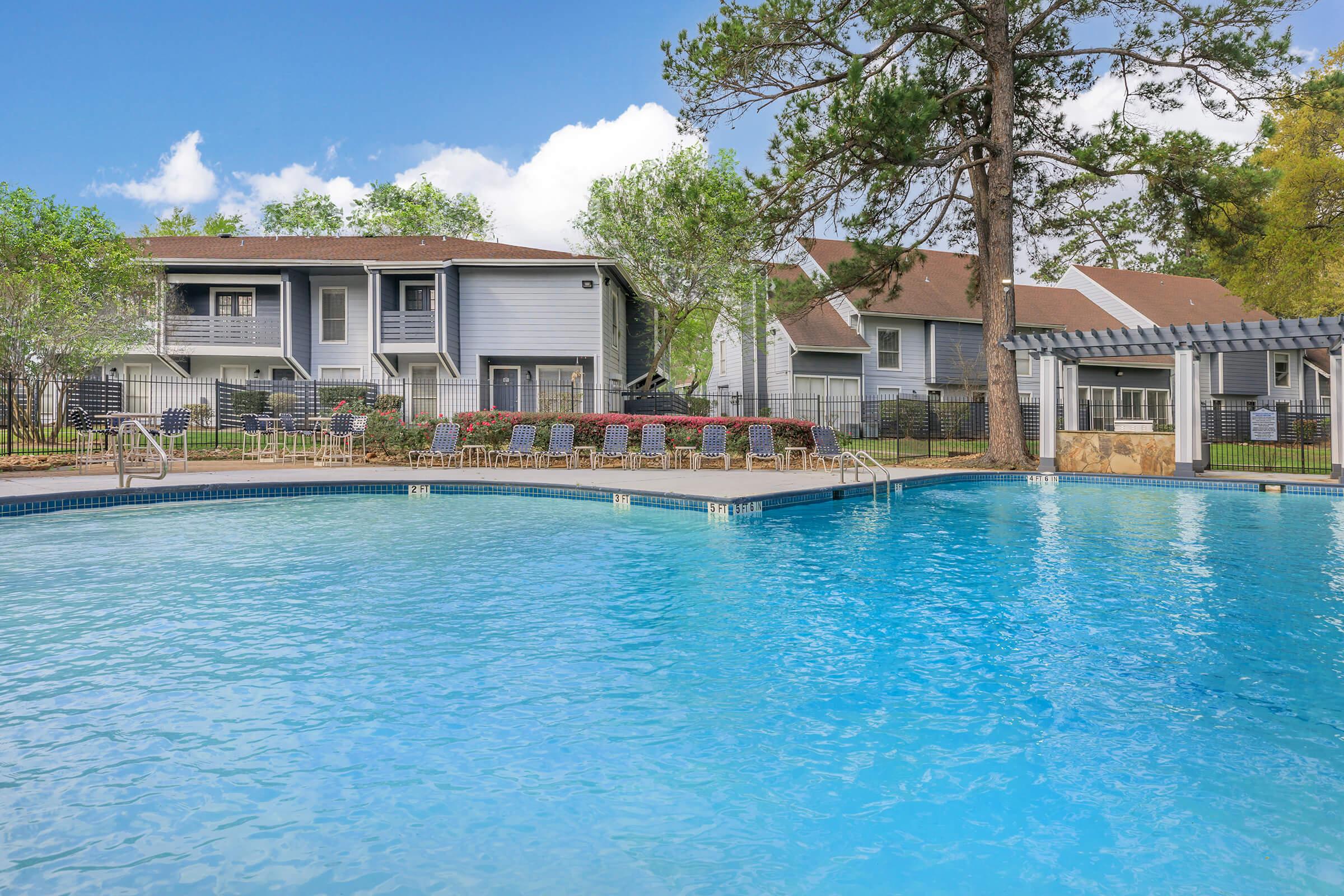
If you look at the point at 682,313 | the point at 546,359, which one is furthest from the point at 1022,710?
the point at 682,313

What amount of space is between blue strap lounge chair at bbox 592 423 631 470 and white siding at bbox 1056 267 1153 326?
979 inches

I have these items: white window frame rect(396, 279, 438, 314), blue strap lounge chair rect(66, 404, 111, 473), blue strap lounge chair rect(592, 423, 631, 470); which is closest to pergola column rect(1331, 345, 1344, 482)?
blue strap lounge chair rect(592, 423, 631, 470)

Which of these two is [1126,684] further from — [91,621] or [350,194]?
[350,194]

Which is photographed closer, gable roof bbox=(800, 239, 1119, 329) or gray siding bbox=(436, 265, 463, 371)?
gray siding bbox=(436, 265, 463, 371)

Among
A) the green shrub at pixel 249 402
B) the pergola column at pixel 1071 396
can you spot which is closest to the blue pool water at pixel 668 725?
the pergola column at pixel 1071 396

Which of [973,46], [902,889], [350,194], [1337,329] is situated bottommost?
[902,889]

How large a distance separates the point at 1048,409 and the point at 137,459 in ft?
64.4

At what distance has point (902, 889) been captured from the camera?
2633 millimetres

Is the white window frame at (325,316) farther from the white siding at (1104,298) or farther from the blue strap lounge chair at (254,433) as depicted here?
the white siding at (1104,298)

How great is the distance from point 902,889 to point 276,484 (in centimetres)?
1313

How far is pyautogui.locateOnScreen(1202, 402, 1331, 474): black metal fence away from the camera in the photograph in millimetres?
19641

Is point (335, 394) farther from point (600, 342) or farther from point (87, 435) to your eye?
point (600, 342)

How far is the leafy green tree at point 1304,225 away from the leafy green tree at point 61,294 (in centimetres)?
3401

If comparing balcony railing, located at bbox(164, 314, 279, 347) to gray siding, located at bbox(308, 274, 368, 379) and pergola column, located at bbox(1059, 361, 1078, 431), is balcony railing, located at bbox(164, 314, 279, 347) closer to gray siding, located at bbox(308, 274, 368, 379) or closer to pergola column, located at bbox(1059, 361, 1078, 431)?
gray siding, located at bbox(308, 274, 368, 379)
